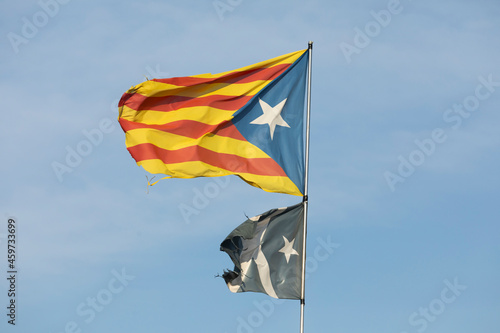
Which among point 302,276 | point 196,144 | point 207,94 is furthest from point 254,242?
point 207,94

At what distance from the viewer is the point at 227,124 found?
2588 centimetres

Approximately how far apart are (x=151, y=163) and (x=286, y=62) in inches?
209

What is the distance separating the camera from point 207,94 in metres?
26.5

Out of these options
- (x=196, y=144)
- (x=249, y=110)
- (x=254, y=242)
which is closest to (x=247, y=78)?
(x=249, y=110)

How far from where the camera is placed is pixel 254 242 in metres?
24.7

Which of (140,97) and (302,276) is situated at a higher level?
(140,97)

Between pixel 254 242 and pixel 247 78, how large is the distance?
5.37m

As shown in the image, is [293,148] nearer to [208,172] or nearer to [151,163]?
[208,172]

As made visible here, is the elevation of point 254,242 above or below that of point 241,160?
below

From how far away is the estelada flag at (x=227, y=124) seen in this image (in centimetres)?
2494

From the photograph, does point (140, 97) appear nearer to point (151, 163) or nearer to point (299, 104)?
point (151, 163)

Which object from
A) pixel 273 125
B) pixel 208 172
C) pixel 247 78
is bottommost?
pixel 208 172

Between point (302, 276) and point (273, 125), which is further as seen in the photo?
point (273, 125)

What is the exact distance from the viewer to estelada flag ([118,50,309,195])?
2494cm
